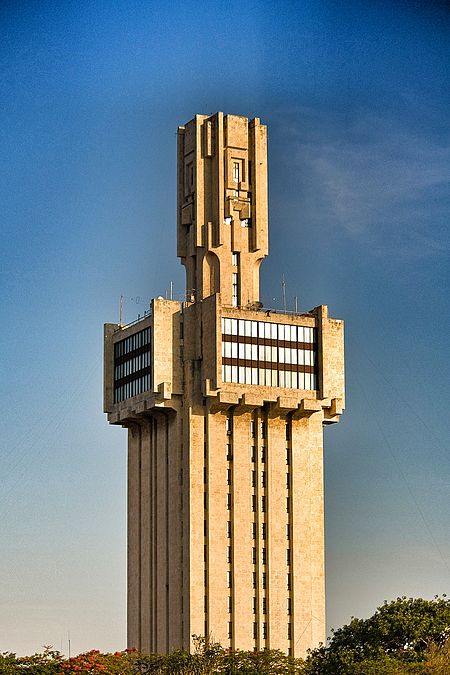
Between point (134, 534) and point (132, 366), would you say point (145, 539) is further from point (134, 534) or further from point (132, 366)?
point (132, 366)

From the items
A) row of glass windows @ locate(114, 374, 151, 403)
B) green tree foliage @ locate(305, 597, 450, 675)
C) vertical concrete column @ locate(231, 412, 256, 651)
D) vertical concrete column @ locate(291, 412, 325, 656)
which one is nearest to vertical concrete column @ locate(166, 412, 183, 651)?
row of glass windows @ locate(114, 374, 151, 403)

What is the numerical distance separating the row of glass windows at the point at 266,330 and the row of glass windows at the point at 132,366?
21.0ft

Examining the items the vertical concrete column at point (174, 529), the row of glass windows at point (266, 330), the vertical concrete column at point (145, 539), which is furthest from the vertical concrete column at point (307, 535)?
the vertical concrete column at point (145, 539)

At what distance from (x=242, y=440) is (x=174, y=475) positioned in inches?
213

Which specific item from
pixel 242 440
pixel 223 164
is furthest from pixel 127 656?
pixel 223 164

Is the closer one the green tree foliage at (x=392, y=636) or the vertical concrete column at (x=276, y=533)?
the green tree foliage at (x=392, y=636)

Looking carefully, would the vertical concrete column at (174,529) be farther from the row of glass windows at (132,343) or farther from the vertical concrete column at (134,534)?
the row of glass windows at (132,343)

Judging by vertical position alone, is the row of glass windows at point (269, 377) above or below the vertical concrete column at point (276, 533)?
above

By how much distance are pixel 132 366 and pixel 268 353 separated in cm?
1037

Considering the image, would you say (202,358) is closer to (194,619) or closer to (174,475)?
(174,475)

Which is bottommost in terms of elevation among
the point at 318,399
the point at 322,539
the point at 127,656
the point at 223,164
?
the point at 127,656

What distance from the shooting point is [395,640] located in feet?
345

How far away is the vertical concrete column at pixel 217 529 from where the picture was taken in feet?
400

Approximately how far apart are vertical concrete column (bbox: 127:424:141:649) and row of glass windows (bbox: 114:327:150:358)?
18.3 ft
